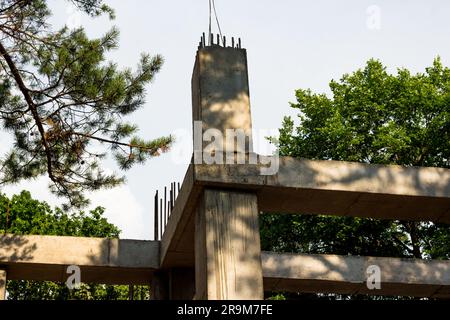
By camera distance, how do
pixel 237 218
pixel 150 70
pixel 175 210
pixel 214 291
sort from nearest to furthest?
pixel 214 291 → pixel 237 218 → pixel 175 210 → pixel 150 70

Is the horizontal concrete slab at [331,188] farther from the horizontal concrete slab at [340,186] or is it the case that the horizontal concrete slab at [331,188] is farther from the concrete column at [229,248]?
the concrete column at [229,248]

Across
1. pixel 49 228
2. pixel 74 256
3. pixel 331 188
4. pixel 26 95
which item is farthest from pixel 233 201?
pixel 49 228

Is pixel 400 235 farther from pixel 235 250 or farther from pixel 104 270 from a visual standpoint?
pixel 235 250

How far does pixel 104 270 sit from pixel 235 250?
129 inches

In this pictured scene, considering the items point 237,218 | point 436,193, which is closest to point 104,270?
point 237,218

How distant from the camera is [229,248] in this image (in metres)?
5.35

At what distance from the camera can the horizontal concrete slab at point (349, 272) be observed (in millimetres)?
8812

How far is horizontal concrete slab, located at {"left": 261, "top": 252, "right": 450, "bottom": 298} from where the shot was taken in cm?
881

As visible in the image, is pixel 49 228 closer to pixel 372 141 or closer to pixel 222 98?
pixel 372 141

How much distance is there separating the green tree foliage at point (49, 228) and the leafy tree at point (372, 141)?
23.1 feet

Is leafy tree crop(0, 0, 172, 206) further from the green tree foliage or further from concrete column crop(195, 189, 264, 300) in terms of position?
the green tree foliage

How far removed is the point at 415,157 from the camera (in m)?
19.6

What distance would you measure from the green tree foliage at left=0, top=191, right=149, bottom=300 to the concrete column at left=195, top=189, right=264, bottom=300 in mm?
18240
